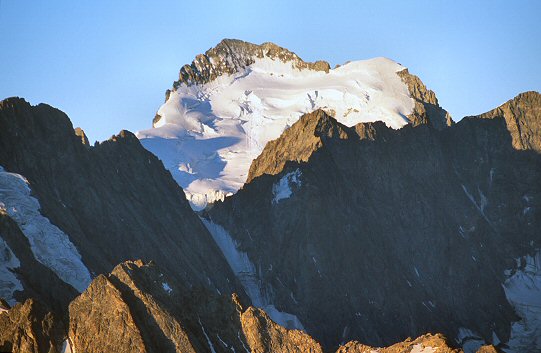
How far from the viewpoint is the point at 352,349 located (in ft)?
A: 465

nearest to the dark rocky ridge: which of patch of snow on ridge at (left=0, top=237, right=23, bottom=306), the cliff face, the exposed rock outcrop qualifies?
patch of snow on ridge at (left=0, top=237, right=23, bottom=306)

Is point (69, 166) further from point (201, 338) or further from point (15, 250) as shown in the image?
point (201, 338)

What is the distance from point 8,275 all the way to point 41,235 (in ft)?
51.1

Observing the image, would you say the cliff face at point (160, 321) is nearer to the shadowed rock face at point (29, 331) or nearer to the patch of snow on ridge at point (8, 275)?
the shadowed rock face at point (29, 331)

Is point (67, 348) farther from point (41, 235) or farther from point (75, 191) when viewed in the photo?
point (75, 191)

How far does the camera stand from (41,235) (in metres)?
156

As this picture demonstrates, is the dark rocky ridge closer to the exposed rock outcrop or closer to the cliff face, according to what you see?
the cliff face

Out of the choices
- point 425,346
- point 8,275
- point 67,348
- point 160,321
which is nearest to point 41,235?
point 8,275

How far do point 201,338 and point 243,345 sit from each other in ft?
17.8

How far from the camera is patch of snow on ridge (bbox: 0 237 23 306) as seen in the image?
13800 centimetres

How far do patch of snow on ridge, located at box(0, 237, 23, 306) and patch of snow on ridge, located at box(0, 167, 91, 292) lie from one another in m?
6.21

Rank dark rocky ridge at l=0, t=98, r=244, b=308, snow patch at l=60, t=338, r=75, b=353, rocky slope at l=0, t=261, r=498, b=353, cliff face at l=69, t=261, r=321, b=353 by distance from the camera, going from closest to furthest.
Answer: rocky slope at l=0, t=261, r=498, b=353
snow patch at l=60, t=338, r=75, b=353
cliff face at l=69, t=261, r=321, b=353
dark rocky ridge at l=0, t=98, r=244, b=308

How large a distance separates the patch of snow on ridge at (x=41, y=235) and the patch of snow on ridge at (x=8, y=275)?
20.4 ft

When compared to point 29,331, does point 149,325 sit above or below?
below
